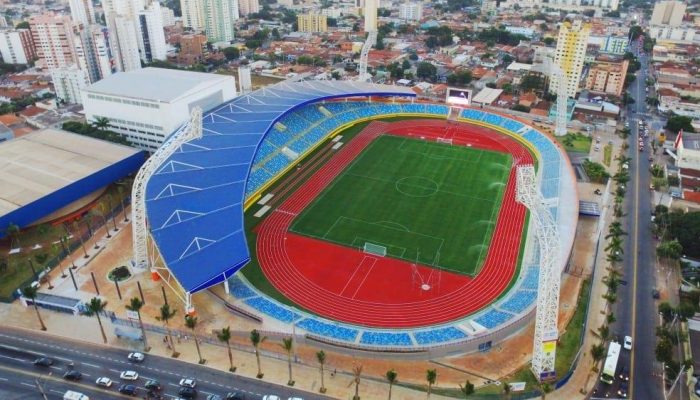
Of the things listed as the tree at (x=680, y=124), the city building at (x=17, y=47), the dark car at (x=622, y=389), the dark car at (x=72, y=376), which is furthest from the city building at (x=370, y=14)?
the dark car at (x=72, y=376)

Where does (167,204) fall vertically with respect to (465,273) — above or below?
above

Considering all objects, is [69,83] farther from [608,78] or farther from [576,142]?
[608,78]

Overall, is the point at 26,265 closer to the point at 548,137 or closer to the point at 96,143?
the point at 96,143

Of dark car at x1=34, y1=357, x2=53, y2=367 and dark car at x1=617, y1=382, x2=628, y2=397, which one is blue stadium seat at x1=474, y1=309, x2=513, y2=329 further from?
dark car at x1=34, y1=357, x2=53, y2=367

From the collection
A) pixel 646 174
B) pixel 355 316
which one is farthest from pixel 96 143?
pixel 646 174

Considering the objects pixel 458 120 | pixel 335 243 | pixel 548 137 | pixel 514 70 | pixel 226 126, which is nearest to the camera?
pixel 335 243

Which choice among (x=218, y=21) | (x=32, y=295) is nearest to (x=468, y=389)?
(x=32, y=295)
